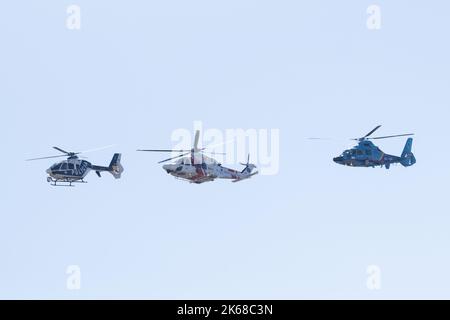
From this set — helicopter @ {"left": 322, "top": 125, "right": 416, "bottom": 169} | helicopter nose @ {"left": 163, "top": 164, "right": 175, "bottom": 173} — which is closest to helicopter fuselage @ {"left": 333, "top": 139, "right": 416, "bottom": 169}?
helicopter @ {"left": 322, "top": 125, "right": 416, "bottom": 169}

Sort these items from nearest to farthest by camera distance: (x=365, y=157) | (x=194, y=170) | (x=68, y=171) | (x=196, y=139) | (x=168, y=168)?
(x=168, y=168) → (x=194, y=170) → (x=196, y=139) → (x=68, y=171) → (x=365, y=157)

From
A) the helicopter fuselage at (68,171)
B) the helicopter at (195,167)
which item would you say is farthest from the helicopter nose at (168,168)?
the helicopter fuselage at (68,171)

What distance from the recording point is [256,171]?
11950 centimetres

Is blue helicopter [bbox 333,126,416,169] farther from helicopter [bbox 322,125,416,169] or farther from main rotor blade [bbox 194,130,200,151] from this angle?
main rotor blade [bbox 194,130,200,151]

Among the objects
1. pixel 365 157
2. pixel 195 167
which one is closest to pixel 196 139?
pixel 195 167

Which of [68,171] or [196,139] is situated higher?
[196,139]

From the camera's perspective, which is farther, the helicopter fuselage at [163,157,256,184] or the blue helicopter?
the blue helicopter

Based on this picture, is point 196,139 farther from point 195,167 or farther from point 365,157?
point 365,157

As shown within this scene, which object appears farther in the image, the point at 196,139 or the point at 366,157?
the point at 366,157

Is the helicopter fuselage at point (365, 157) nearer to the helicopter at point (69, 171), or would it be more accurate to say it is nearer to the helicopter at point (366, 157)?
the helicopter at point (366, 157)
